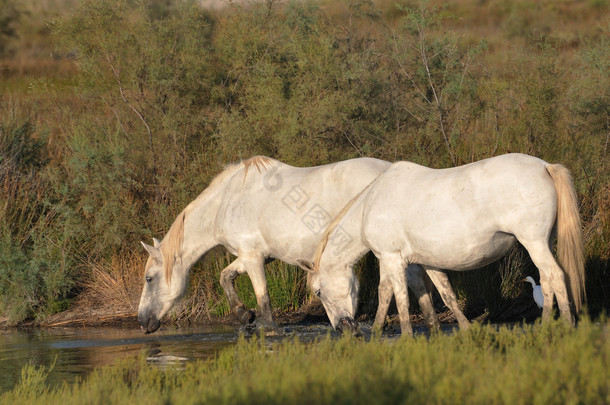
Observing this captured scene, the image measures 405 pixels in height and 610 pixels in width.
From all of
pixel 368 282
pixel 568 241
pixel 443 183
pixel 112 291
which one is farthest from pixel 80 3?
pixel 568 241

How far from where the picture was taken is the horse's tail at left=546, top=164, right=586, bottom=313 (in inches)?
248

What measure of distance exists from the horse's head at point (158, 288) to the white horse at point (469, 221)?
2323 mm

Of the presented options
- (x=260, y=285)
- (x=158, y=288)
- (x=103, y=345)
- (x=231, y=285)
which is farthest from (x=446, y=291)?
(x=103, y=345)

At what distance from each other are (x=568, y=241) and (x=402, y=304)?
1.54 metres

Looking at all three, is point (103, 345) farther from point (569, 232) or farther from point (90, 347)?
point (569, 232)

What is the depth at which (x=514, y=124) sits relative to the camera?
10555 mm

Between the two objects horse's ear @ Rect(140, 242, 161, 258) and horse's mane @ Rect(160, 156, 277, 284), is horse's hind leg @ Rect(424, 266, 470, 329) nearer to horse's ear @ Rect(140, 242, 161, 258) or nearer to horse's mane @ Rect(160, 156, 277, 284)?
horse's mane @ Rect(160, 156, 277, 284)

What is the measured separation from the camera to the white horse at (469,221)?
20.8 ft

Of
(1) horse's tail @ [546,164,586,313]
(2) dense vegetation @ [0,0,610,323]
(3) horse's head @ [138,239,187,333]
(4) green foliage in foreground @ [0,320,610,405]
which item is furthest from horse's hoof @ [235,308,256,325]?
(1) horse's tail @ [546,164,586,313]

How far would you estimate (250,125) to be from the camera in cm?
1091

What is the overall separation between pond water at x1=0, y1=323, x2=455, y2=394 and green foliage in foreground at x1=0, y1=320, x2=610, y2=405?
4.63ft

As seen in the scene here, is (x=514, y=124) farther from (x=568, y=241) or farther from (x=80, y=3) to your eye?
(x=80, y=3)

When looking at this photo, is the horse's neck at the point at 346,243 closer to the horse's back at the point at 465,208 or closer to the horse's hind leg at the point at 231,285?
the horse's back at the point at 465,208

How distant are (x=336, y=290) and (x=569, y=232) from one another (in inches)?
88.0
